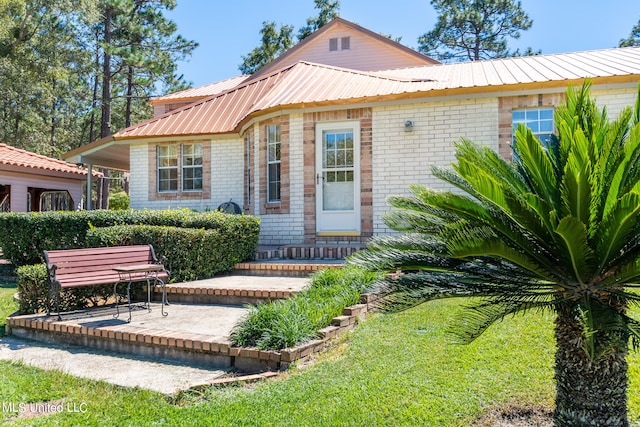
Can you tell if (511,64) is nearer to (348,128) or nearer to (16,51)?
(348,128)

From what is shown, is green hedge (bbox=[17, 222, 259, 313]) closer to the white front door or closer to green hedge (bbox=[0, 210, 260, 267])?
green hedge (bbox=[0, 210, 260, 267])

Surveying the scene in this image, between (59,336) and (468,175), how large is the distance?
18.9 feet

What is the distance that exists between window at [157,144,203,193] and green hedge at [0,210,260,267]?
396 cm

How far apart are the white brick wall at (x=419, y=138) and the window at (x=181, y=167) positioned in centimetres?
597

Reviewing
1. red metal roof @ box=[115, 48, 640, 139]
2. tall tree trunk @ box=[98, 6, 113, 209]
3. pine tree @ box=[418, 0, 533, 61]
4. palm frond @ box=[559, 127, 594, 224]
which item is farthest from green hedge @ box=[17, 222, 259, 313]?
pine tree @ box=[418, 0, 533, 61]

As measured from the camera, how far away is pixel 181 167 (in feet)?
46.8

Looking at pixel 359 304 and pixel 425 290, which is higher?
pixel 425 290

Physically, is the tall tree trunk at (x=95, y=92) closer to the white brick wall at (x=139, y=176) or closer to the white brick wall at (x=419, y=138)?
the white brick wall at (x=139, y=176)

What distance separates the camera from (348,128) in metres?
10.8

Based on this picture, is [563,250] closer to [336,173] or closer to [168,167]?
[336,173]

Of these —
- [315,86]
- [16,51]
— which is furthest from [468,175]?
[16,51]

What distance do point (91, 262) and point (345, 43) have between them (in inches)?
569

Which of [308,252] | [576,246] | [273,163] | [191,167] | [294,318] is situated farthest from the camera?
[191,167]

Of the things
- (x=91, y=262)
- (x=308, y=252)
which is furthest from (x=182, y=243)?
(x=308, y=252)
